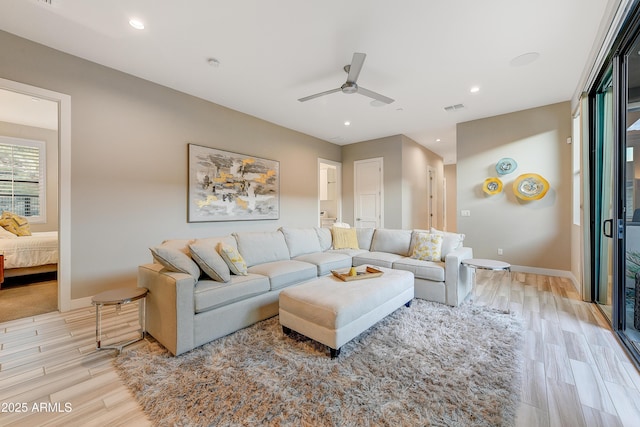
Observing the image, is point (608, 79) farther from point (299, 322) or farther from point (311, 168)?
point (311, 168)

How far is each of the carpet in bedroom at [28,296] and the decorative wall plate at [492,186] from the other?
21.5 ft

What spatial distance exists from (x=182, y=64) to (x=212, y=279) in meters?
2.52

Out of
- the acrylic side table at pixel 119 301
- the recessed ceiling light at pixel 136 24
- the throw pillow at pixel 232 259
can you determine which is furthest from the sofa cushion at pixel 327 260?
the recessed ceiling light at pixel 136 24

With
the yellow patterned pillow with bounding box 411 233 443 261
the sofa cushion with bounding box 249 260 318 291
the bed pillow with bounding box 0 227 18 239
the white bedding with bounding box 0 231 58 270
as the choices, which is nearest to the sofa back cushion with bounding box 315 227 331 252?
the sofa cushion with bounding box 249 260 318 291

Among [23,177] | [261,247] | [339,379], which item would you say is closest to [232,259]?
[261,247]

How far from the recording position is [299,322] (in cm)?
213

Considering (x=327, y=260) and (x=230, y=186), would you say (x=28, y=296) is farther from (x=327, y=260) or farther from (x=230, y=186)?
(x=327, y=260)

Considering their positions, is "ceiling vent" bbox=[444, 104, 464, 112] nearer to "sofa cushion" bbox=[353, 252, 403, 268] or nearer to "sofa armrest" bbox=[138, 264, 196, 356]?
"sofa cushion" bbox=[353, 252, 403, 268]

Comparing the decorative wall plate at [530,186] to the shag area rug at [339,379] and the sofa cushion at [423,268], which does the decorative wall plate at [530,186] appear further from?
the shag area rug at [339,379]

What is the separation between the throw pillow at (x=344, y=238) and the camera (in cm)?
427

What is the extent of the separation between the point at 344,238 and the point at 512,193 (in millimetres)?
3113

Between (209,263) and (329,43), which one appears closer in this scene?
(209,263)

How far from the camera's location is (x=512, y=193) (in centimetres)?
461

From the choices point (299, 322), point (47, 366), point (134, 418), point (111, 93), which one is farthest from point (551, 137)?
point (47, 366)
